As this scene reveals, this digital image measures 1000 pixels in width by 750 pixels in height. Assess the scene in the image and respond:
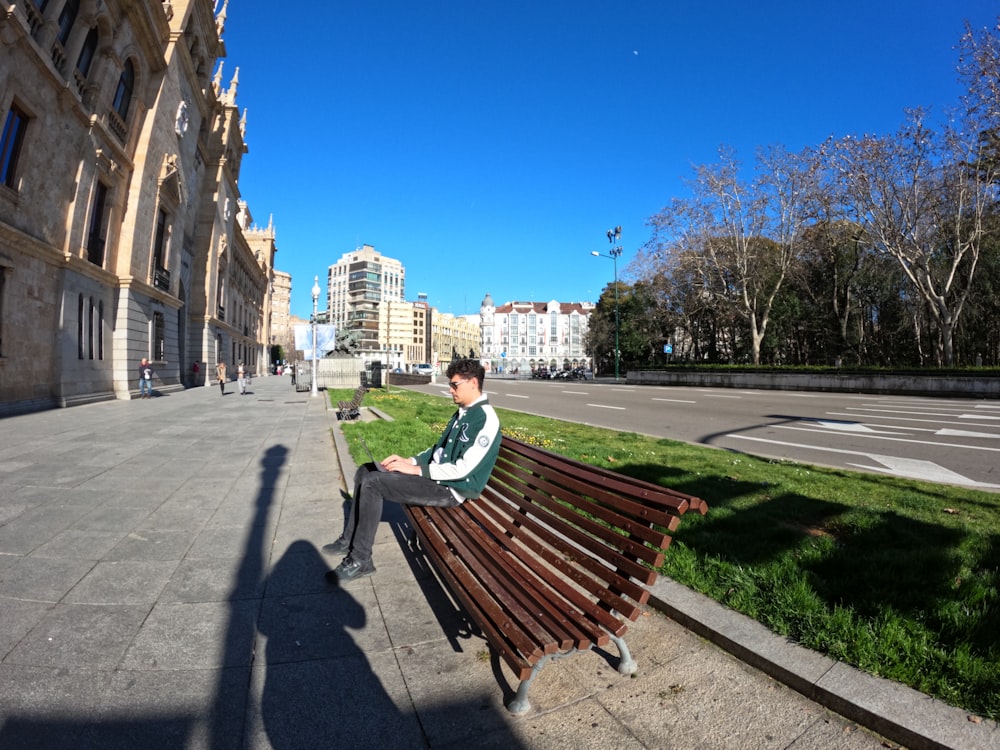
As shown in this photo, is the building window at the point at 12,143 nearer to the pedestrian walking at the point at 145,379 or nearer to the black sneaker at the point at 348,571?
the pedestrian walking at the point at 145,379

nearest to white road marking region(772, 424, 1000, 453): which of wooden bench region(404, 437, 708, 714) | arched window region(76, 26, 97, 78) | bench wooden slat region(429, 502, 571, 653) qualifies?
wooden bench region(404, 437, 708, 714)

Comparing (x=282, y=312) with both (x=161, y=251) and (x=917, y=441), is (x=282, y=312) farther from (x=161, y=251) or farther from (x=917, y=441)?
(x=917, y=441)

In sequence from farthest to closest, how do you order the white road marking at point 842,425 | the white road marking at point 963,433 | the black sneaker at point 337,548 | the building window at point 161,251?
1. the building window at point 161,251
2. the white road marking at point 842,425
3. the white road marking at point 963,433
4. the black sneaker at point 337,548

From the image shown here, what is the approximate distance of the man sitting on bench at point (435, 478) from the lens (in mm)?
3389

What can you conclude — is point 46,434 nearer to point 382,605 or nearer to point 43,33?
point 382,605

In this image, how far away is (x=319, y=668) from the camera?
2441mm

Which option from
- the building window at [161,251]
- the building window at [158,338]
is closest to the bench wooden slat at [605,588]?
the building window at [158,338]

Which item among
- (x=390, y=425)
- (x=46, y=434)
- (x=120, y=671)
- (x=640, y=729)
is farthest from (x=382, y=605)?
(x=46, y=434)

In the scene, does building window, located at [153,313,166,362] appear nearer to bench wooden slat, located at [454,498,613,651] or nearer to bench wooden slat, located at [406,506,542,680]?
bench wooden slat, located at [406,506,542,680]

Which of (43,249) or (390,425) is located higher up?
(43,249)

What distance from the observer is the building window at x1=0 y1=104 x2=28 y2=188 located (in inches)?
533

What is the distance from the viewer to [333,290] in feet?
506

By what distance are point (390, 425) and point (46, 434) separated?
6298mm

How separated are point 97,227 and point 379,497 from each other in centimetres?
2214
